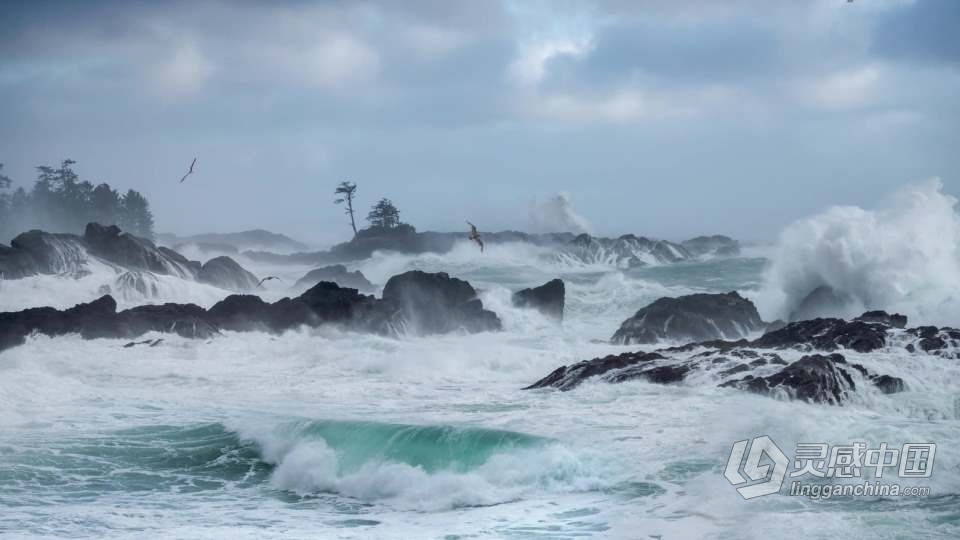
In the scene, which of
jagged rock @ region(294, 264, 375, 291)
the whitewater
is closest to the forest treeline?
jagged rock @ region(294, 264, 375, 291)

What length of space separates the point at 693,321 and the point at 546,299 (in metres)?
7.71

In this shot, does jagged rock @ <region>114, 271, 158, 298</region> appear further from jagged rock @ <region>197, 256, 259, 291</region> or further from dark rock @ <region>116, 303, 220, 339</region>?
dark rock @ <region>116, 303, 220, 339</region>

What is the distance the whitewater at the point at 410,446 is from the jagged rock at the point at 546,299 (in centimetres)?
972

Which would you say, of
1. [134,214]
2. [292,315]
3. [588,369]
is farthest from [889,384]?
[134,214]

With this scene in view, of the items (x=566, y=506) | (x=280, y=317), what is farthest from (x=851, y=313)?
(x=566, y=506)

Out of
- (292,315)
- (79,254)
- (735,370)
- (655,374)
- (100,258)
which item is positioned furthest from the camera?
(100,258)

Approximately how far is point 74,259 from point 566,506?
23160 millimetres

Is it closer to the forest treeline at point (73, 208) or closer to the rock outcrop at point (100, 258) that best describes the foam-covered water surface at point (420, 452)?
the rock outcrop at point (100, 258)

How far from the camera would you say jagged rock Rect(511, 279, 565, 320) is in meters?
29.6

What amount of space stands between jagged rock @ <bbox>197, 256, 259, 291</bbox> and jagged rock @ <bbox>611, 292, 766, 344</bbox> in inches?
587

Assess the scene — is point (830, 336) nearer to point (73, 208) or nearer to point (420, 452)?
point (420, 452)

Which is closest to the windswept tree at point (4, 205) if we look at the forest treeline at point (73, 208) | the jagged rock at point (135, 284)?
the forest treeline at point (73, 208)

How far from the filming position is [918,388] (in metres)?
12.5

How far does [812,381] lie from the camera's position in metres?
12.2
